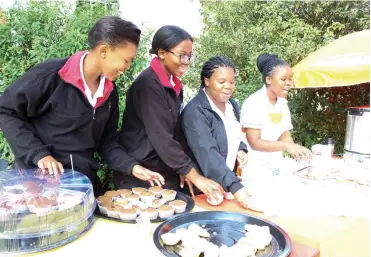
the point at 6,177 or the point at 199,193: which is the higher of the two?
the point at 6,177

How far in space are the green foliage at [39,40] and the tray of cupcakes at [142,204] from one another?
1212 millimetres

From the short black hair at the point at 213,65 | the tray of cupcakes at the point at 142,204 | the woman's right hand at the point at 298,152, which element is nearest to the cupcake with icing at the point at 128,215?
the tray of cupcakes at the point at 142,204

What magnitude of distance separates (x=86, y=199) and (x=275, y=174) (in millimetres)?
1325

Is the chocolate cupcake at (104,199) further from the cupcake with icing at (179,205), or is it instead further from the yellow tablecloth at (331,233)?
the yellow tablecloth at (331,233)

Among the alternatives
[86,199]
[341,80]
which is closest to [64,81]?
[86,199]

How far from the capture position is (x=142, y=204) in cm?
178

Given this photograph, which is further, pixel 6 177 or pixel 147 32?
pixel 147 32

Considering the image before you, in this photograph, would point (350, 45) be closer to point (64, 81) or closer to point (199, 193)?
point (199, 193)

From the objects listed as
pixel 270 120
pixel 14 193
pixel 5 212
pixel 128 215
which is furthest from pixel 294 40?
pixel 5 212

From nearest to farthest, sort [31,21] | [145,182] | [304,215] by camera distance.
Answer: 1. [304,215]
2. [145,182]
3. [31,21]

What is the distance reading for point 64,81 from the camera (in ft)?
6.02

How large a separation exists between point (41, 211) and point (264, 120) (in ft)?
5.81

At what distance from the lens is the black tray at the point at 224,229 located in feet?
4.64

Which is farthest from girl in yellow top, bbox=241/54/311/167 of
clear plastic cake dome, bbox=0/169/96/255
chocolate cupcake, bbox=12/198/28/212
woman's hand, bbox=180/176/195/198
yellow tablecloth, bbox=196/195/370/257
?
chocolate cupcake, bbox=12/198/28/212
